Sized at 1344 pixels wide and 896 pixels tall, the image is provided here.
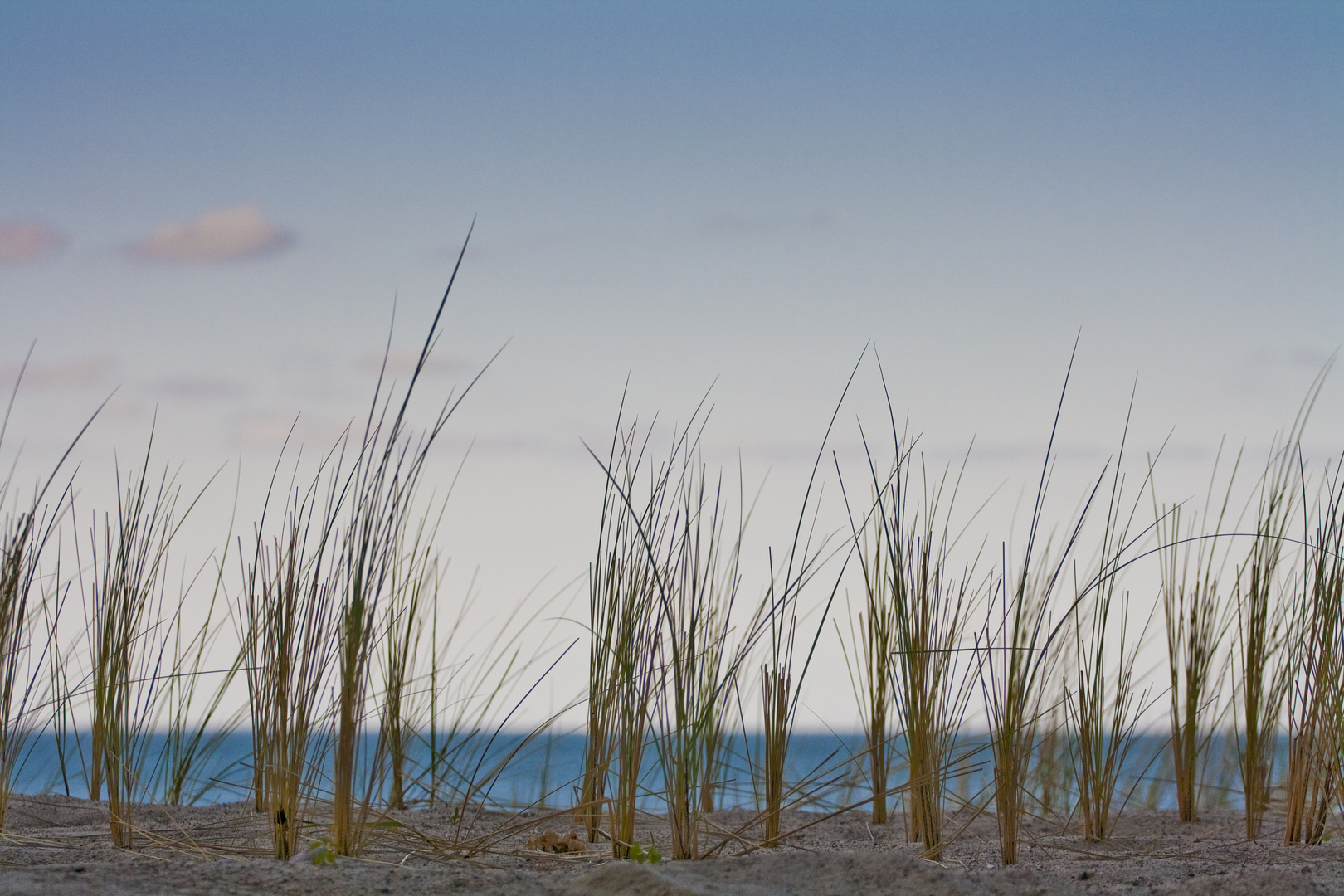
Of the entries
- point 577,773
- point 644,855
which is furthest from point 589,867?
point 577,773

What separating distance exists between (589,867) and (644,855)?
5.2 inches

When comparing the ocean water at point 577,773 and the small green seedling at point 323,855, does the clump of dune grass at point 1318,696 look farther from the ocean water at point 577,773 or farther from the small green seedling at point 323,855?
the small green seedling at point 323,855

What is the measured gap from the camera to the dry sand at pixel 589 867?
1.68 meters

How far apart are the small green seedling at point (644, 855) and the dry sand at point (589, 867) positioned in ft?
0.08

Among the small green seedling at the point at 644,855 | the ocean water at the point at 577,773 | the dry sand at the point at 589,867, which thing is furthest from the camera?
the ocean water at the point at 577,773

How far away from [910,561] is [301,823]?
1246 millimetres

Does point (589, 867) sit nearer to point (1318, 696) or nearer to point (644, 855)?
point (644, 855)

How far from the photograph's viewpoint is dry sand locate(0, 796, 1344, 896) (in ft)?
5.50

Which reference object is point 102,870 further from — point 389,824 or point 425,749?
point 425,749

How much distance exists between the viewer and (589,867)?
1.95 m

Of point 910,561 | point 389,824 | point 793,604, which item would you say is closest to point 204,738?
point 389,824

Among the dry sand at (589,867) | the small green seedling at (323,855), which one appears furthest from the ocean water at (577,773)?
the small green seedling at (323,855)

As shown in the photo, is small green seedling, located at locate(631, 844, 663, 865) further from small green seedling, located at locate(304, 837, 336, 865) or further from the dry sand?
small green seedling, located at locate(304, 837, 336, 865)

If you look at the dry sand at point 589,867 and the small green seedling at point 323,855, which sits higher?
the small green seedling at point 323,855
